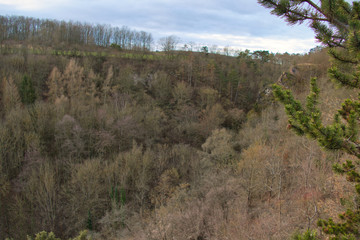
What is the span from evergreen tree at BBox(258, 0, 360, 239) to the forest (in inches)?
9.9

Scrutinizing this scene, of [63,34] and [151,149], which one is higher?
[63,34]

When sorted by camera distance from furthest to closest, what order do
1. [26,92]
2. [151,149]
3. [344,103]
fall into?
[26,92], [151,149], [344,103]

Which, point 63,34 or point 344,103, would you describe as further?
point 63,34

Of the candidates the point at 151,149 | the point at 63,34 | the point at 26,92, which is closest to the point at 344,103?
the point at 151,149

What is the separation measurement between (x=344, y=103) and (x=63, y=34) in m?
63.6

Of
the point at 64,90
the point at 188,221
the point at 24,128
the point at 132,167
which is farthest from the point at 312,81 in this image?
the point at 64,90

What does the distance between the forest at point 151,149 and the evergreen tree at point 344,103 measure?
0.25 m

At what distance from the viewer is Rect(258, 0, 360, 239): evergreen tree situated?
264 centimetres

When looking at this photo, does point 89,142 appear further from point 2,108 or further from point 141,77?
point 141,77

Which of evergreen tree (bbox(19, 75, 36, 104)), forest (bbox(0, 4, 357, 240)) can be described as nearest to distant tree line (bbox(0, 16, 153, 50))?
forest (bbox(0, 4, 357, 240))

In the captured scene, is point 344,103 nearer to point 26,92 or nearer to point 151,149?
point 151,149

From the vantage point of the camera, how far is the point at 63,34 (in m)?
55.2

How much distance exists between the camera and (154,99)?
45219 millimetres

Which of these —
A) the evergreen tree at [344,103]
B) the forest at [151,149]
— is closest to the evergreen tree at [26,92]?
the forest at [151,149]
